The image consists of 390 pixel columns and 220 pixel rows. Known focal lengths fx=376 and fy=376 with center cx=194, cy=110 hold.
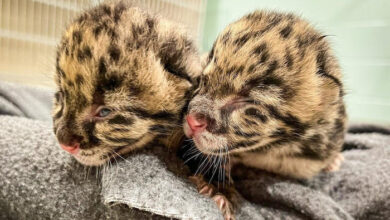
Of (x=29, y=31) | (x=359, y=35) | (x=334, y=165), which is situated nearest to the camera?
(x=334, y=165)

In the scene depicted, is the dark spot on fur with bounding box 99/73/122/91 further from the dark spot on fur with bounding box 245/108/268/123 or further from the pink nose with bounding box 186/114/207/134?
the dark spot on fur with bounding box 245/108/268/123

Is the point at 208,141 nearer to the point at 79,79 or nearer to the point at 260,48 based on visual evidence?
the point at 260,48

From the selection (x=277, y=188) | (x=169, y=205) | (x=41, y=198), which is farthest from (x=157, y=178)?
(x=277, y=188)

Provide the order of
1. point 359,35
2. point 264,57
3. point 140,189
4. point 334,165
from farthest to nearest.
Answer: point 359,35 → point 334,165 → point 264,57 → point 140,189

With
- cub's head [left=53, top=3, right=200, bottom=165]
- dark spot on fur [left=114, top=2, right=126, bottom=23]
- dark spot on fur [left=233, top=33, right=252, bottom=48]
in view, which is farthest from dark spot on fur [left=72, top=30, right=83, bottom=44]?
dark spot on fur [left=233, top=33, right=252, bottom=48]

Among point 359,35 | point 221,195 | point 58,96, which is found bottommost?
point 221,195

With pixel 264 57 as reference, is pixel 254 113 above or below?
below

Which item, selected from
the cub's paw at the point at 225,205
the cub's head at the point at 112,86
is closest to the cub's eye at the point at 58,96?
the cub's head at the point at 112,86

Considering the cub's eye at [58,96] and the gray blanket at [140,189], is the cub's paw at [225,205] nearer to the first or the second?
the gray blanket at [140,189]

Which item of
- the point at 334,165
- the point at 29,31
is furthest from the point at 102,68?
the point at 29,31
